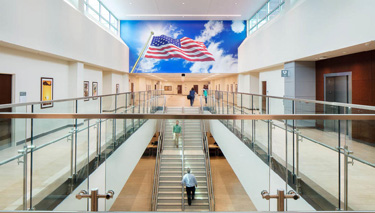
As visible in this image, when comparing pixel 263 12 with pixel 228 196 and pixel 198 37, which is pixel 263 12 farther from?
pixel 228 196

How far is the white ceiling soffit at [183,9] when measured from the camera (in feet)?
54.5

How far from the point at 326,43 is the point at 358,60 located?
1.29 m

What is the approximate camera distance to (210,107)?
15.8 meters

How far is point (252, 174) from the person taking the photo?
530cm

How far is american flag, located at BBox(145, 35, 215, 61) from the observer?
1839cm

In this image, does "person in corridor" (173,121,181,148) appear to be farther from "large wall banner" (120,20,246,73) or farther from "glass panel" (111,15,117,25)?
"glass panel" (111,15,117,25)

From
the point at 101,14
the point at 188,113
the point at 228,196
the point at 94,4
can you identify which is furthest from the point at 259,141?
the point at 101,14

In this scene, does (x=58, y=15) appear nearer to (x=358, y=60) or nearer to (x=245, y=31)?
(x=358, y=60)

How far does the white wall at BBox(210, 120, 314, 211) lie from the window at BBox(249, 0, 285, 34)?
921 centimetres

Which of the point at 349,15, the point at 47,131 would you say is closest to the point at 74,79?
the point at 47,131

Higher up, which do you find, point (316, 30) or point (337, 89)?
point (316, 30)

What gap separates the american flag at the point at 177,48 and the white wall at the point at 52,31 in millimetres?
4740

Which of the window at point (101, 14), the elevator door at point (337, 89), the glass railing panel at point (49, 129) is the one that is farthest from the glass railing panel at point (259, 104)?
the window at point (101, 14)

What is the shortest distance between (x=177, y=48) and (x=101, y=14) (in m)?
5.85
